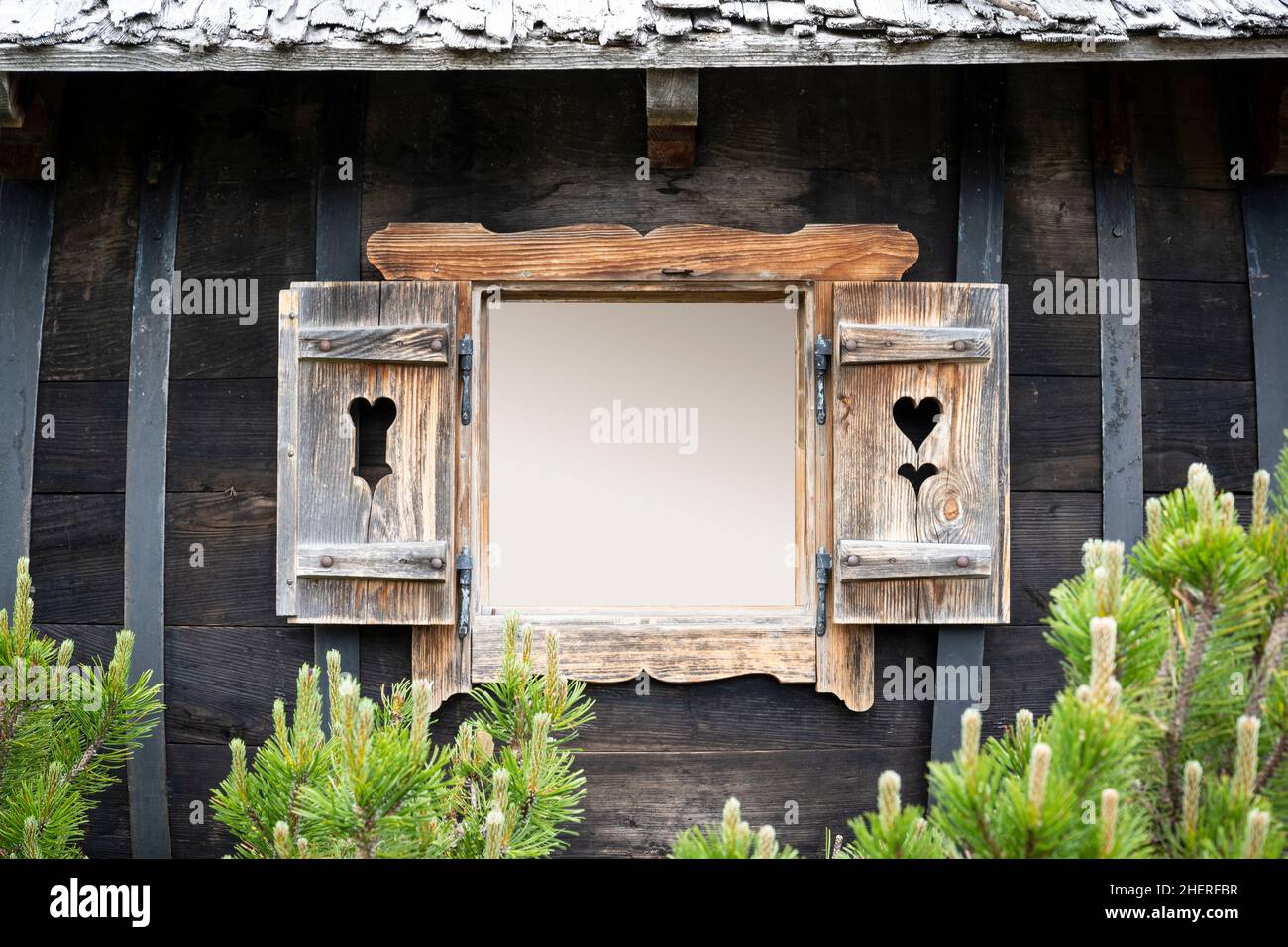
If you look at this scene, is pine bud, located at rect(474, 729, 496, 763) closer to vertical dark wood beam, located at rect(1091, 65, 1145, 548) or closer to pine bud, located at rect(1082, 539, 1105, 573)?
pine bud, located at rect(1082, 539, 1105, 573)

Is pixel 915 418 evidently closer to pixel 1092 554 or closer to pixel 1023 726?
pixel 1023 726

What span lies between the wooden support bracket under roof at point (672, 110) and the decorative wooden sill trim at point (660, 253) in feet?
0.75

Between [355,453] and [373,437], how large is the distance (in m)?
0.10

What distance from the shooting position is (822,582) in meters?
2.86

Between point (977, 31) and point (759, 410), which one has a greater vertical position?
point (977, 31)

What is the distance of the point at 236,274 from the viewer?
294cm

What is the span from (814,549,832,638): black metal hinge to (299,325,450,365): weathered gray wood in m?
1.19

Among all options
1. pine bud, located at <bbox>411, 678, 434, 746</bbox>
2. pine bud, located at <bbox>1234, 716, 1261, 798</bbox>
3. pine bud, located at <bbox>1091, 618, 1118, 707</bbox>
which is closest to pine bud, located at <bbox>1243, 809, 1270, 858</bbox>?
pine bud, located at <bbox>1234, 716, 1261, 798</bbox>

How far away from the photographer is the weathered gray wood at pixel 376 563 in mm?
2768

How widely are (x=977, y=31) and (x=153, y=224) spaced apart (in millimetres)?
2290

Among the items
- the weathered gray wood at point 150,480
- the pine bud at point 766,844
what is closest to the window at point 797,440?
the weathered gray wood at point 150,480
